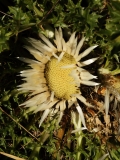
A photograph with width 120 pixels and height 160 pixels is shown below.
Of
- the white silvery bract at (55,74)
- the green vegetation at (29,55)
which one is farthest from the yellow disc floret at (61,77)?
the green vegetation at (29,55)

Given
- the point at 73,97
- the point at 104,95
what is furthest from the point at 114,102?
the point at 73,97

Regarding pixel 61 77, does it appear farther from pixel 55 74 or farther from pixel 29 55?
pixel 29 55

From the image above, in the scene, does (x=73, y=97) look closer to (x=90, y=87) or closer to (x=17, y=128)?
(x=90, y=87)

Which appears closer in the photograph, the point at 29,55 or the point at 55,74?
the point at 55,74

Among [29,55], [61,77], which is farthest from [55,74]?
[29,55]

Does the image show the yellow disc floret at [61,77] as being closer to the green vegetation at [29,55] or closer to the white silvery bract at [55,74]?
the white silvery bract at [55,74]

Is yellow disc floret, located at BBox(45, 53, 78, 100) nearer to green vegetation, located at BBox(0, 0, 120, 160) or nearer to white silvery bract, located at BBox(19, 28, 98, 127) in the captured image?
white silvery bract, located at BBox(19, 28, 98, 127)
